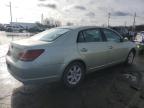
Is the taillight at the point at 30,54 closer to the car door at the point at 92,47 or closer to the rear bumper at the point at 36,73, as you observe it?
the rear bumper at the point at 36,73

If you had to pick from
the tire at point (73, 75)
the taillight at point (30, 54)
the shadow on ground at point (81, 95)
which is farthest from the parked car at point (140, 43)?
the taillight at point (30, 54)

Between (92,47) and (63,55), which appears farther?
(92,47)

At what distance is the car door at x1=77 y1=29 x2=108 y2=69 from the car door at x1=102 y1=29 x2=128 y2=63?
27cm

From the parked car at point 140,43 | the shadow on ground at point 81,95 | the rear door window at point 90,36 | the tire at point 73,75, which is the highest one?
the rear door window at point 90,36

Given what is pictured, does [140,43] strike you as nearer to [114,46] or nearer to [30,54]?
[114,46]

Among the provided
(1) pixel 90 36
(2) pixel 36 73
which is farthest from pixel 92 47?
(2) pixel 36 73

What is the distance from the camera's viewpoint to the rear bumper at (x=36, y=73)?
13.8 feet

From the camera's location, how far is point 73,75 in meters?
5.04

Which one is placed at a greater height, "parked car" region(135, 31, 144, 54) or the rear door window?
the rear door window

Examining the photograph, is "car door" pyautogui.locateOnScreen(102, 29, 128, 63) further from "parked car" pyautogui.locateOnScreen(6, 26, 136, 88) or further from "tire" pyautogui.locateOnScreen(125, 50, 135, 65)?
"tire" pyautogui.locateOnScreen(125, 50, 135, 65)

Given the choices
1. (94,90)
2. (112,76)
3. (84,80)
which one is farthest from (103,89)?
(112,76)

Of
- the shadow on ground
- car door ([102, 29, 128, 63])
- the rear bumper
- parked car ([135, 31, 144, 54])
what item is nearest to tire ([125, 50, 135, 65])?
car door ([102, 29, 128, 63])

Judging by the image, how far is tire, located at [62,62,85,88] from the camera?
A: 4812mm

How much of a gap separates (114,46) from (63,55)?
2.26 m
